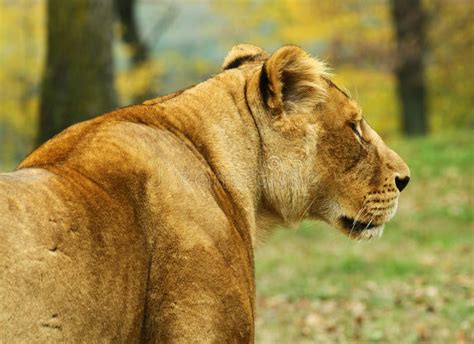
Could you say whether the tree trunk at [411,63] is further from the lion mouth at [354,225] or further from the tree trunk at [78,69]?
the lion mouth at [354,225]

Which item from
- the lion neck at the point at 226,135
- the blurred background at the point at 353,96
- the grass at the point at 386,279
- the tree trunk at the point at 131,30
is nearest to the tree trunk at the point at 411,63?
the blurred background at the point at 353,96

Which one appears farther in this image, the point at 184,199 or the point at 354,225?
the point at 354,225

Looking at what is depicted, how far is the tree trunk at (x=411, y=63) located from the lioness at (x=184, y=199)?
71.5 feet

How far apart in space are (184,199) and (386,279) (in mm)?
7192

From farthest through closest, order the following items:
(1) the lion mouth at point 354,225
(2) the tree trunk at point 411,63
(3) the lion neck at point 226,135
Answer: (2) the tree trunk at point 411,63, (1) the lion mouth at point 354,225, (3) the lion neck at point 226,135

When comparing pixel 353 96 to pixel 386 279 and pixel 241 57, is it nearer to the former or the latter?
pixel 386 279

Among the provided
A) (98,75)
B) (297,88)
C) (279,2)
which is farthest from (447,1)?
(297,88)

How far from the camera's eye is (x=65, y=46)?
456 inches

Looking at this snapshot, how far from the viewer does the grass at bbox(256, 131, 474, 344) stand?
8445mm

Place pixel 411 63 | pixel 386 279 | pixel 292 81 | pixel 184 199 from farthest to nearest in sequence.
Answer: pixel 411 63
pixel 386 279
pixel 292 81
pixel 184 199

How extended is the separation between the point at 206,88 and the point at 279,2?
27.9m

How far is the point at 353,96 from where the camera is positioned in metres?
10.3

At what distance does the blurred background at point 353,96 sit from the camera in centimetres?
921

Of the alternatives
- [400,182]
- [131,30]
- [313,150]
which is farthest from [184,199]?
[131,30]
